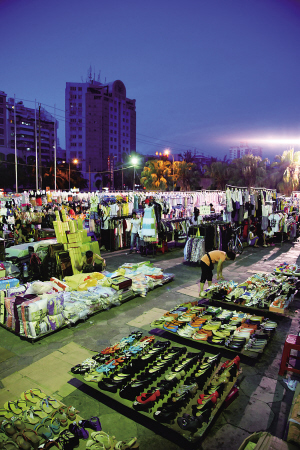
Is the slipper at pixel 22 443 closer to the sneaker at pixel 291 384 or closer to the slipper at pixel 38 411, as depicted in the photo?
the slipper at pixel 38 411

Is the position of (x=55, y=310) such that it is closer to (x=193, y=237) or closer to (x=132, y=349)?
(x=132, y=349)

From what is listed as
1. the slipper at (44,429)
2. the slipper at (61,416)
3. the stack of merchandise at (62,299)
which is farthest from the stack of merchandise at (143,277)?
the slipper at (44,429)

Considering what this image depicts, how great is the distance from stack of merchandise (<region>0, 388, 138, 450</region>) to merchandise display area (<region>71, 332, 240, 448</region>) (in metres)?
0.41

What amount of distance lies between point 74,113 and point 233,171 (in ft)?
221

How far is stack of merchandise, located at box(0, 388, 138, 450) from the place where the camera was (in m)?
2.76

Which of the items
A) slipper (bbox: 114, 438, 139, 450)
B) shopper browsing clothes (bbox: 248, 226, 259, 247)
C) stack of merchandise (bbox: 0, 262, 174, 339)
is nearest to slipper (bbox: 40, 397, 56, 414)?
slipper (bbox: 114, 438, 139, 450)

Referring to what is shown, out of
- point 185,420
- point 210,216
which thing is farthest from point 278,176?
point 185,420

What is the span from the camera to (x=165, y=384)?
346 cm

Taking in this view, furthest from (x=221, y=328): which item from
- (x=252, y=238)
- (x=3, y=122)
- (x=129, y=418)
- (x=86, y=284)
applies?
(x=3, y=122)

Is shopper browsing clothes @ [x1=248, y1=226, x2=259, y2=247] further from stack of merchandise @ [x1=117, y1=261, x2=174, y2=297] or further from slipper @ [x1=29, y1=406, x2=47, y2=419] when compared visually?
slipper @ [x1=29, y1=406, x2=47, y2=419]

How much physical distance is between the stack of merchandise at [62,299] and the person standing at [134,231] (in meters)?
4.38

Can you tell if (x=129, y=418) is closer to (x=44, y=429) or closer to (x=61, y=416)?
(x=61, y=416)

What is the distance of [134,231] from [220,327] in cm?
767

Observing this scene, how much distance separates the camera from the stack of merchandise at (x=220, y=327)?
14.7 ft
